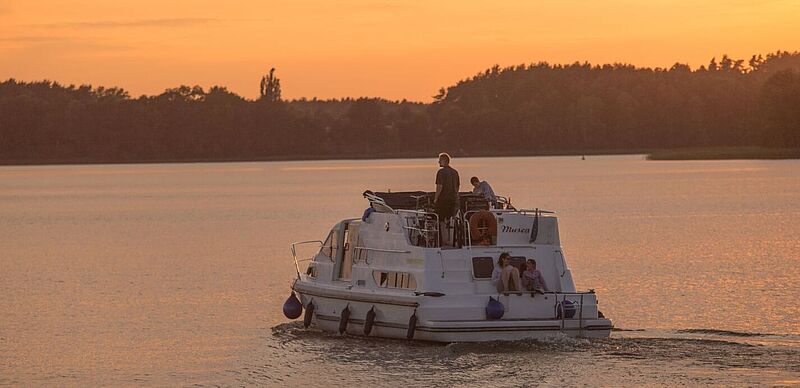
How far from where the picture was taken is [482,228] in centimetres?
2692

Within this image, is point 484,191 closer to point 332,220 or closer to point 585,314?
point 585,314

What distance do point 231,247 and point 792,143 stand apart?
119m

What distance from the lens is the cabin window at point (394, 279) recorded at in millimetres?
26656

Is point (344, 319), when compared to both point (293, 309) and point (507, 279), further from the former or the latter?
point (507, 279)

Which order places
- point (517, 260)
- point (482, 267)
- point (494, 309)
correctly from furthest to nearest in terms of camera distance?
point (517, 260)
point (482, 267)
point (494, 309)

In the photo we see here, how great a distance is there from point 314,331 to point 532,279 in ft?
18.4

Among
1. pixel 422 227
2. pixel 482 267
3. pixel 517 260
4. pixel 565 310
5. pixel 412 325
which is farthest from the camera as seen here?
pixel 422 227

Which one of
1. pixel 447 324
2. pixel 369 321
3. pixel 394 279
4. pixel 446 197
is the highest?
pixel 446 197

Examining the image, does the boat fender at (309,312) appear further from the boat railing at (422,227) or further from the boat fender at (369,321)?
the boat railing at (422,227)

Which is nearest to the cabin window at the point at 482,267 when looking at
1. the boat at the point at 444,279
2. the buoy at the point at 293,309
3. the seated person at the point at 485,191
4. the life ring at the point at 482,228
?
the boat at the point at 444,279

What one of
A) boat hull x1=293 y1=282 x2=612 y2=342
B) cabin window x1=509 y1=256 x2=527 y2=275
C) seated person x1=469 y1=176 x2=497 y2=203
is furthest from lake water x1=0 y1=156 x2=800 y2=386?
seated person x1=469 y1=176 x2=497 y2=203

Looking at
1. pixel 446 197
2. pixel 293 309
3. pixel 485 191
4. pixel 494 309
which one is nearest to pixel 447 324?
pixel 494 309

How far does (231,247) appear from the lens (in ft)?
188

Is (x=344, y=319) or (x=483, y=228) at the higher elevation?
(x=483, y=228)
